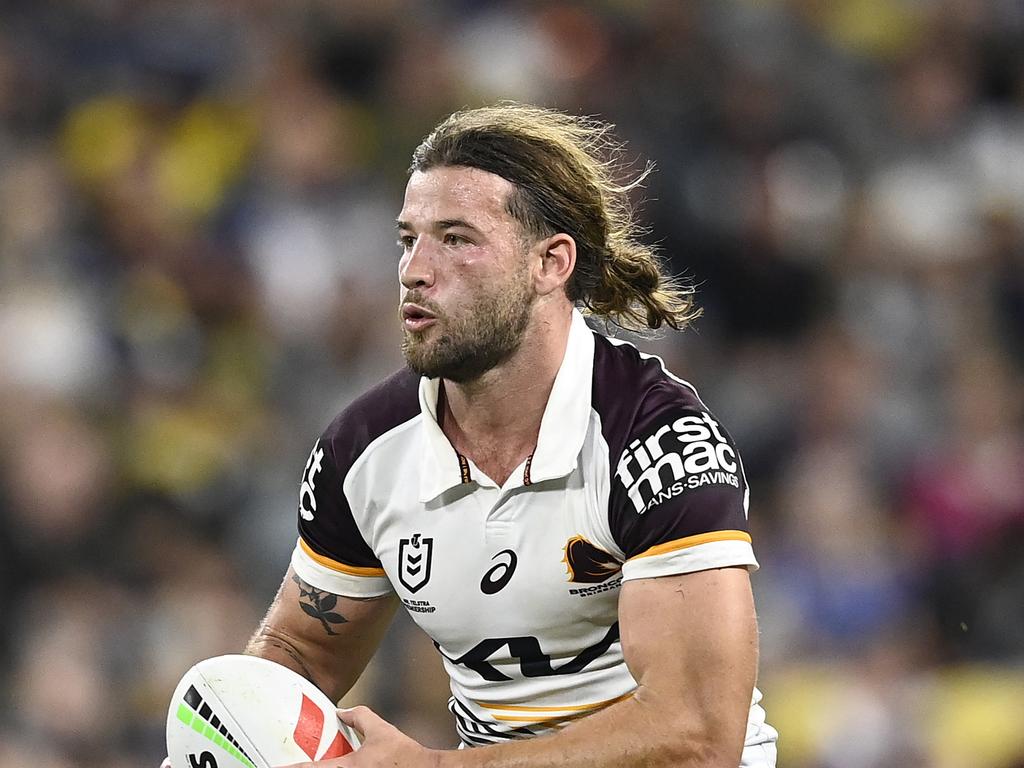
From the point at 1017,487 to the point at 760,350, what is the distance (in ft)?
4.60

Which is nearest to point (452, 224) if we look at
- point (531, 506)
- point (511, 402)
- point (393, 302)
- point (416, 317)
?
point (416, 317)

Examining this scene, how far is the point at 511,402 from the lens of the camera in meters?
3.95

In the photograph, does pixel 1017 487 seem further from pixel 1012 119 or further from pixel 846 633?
pixel 1012 119

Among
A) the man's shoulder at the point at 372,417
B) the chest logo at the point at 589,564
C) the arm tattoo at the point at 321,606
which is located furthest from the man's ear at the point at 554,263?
the arm tattoo at the point at 321,606

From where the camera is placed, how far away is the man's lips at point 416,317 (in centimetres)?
383

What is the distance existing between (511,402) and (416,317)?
0.98 ft

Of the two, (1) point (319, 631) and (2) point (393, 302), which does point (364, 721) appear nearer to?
(1) point (319, 631)

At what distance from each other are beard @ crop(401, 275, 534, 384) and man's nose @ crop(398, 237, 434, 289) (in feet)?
0.12

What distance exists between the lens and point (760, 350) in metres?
8.30

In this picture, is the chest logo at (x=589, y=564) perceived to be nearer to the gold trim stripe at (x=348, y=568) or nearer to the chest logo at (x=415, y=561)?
the chest logo at (x=415, y=561)

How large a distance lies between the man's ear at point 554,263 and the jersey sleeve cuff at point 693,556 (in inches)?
28.0

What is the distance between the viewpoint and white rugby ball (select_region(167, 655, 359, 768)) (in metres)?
3.73

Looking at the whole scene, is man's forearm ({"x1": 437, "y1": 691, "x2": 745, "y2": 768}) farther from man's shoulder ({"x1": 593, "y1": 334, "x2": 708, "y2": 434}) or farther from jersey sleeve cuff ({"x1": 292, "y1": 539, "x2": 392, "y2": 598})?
jersey sleeve cuff ({"x1": 292, "y1": 539, "x2": 392, "y2": 598})

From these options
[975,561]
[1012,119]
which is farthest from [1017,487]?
[1012,119]
